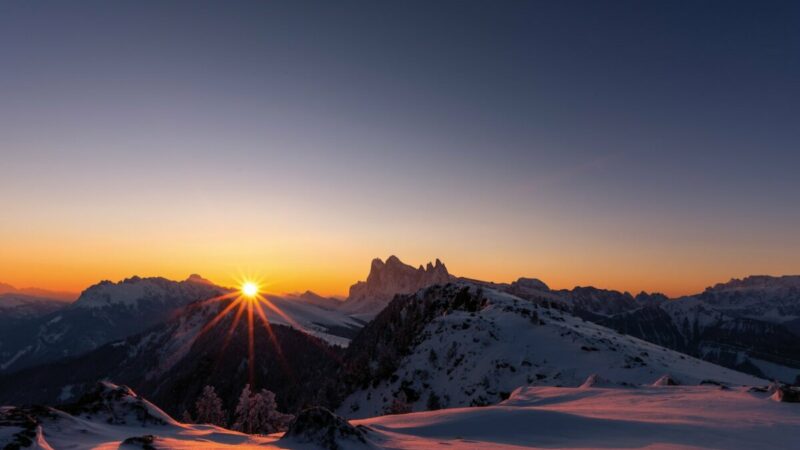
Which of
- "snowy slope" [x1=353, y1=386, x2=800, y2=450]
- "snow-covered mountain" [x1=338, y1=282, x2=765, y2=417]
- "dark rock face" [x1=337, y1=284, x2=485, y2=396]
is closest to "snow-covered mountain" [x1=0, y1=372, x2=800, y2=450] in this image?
"snowy slope" [x1=353, y1=386, x2=800, y2=450]

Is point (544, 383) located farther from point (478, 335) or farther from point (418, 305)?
point (418, 305)

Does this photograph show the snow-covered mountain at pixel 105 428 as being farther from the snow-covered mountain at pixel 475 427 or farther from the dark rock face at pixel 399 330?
the dark rock face at pixel 399 330

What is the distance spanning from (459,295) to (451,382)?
3810 centimetres

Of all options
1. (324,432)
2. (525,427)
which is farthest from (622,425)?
(324,432)

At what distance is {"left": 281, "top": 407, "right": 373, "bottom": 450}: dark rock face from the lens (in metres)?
18.1

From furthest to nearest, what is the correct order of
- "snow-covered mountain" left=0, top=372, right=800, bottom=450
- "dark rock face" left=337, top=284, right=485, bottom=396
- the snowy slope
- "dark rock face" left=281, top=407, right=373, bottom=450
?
1. "dark rock face" left=337, top=284, right=485, bottom=396
2. "dark rock face" left=281, top=407, right=373, bottom=450
3. "snow-covered mountain" left=0, top=372, right=800, bottom=450
4. the snowy slope

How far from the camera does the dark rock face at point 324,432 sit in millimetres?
18109

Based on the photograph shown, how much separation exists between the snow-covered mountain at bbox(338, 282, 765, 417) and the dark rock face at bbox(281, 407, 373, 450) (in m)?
39.0

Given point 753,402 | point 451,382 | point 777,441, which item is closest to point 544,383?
point 451,382

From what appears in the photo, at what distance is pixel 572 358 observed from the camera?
6619 centimetres

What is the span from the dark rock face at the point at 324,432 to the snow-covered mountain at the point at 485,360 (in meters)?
39.0

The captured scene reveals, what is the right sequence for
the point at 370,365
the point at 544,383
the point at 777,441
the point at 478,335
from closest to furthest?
the point at 777,441
the point at 544,383
the point at 478,335
the point at 370,365

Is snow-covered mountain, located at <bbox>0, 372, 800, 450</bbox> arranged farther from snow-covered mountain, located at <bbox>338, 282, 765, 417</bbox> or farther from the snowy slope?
snow-covered mountain, located at <bbox>338, 282, 765, 417</bbox>

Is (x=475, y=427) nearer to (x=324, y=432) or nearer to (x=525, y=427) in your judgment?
(x=525, y=427)
